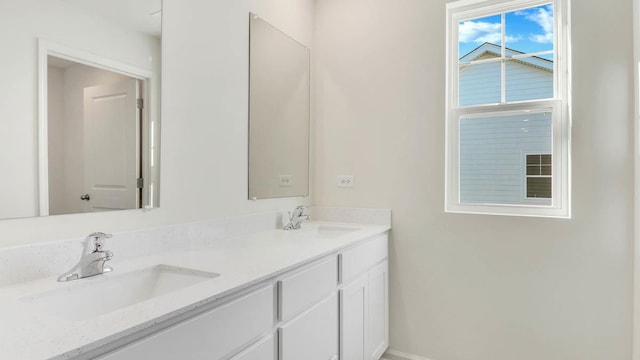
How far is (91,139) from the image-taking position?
1.46 metres

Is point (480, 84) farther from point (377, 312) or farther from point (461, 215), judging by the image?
point (377, 312)

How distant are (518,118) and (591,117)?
38 centimetres

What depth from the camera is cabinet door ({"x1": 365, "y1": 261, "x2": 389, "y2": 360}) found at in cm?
226

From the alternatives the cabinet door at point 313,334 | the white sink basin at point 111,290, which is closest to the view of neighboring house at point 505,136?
the cabinet door at point 313,334

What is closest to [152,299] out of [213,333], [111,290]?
[213,333]

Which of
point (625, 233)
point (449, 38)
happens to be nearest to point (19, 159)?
point (449, 38)

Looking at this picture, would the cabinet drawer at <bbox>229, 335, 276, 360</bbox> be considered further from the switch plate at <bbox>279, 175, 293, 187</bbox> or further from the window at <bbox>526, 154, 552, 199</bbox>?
the window at <bbox>526, 154, 552, 199</bbox>

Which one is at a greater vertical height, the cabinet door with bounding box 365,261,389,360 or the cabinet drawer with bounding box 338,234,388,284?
the cabinet drawer with bounding box 338,234,388,284

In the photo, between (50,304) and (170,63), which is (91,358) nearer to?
(50,304)

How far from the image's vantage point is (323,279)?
1757mm

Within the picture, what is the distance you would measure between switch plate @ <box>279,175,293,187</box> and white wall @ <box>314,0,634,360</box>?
0.33 m

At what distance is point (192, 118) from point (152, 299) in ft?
3.44

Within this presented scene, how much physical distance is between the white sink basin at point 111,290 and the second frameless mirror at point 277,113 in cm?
88

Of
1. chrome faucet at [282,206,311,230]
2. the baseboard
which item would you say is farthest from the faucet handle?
the baseboard
